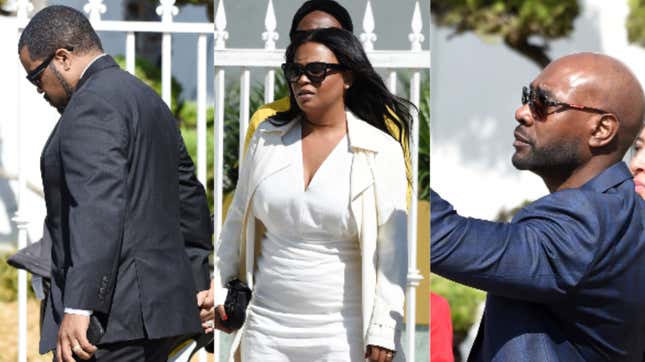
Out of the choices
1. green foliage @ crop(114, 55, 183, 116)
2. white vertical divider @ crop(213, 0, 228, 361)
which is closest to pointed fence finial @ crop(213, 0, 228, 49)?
white vertical divider @ crop(213, 0, 228, 361)

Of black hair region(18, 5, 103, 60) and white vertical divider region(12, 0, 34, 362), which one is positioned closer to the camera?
black hair region(18, 5, 103, 60)

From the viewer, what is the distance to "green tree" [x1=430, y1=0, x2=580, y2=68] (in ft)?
24.9

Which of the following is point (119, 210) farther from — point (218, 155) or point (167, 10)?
point (167, 10)

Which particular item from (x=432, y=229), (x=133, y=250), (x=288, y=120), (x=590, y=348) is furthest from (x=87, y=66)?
(x=590, y=348)

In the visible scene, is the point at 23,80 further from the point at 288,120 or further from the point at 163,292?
the point at 288,120

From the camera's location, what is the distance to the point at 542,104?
8.63 feet

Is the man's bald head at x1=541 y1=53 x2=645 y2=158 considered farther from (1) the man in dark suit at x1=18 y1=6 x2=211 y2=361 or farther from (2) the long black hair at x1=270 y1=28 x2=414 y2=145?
(1) the man in dark suit at x1=18 y1=6 x2=211 y2=361

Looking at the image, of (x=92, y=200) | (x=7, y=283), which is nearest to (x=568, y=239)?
(x=92, y=200)

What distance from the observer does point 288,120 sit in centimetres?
251

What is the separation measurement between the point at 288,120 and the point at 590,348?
76cm

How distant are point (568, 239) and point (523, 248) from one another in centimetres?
9

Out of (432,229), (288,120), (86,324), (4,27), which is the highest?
(4,27)

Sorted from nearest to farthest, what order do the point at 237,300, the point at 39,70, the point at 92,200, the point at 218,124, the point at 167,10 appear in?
1. the point at 237,300
2. the point at 218,124
3. the point at 92,200
4. the point at 39,70
5. the point at 167,10

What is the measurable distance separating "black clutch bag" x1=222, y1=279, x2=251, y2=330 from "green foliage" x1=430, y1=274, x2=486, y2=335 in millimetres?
4134
